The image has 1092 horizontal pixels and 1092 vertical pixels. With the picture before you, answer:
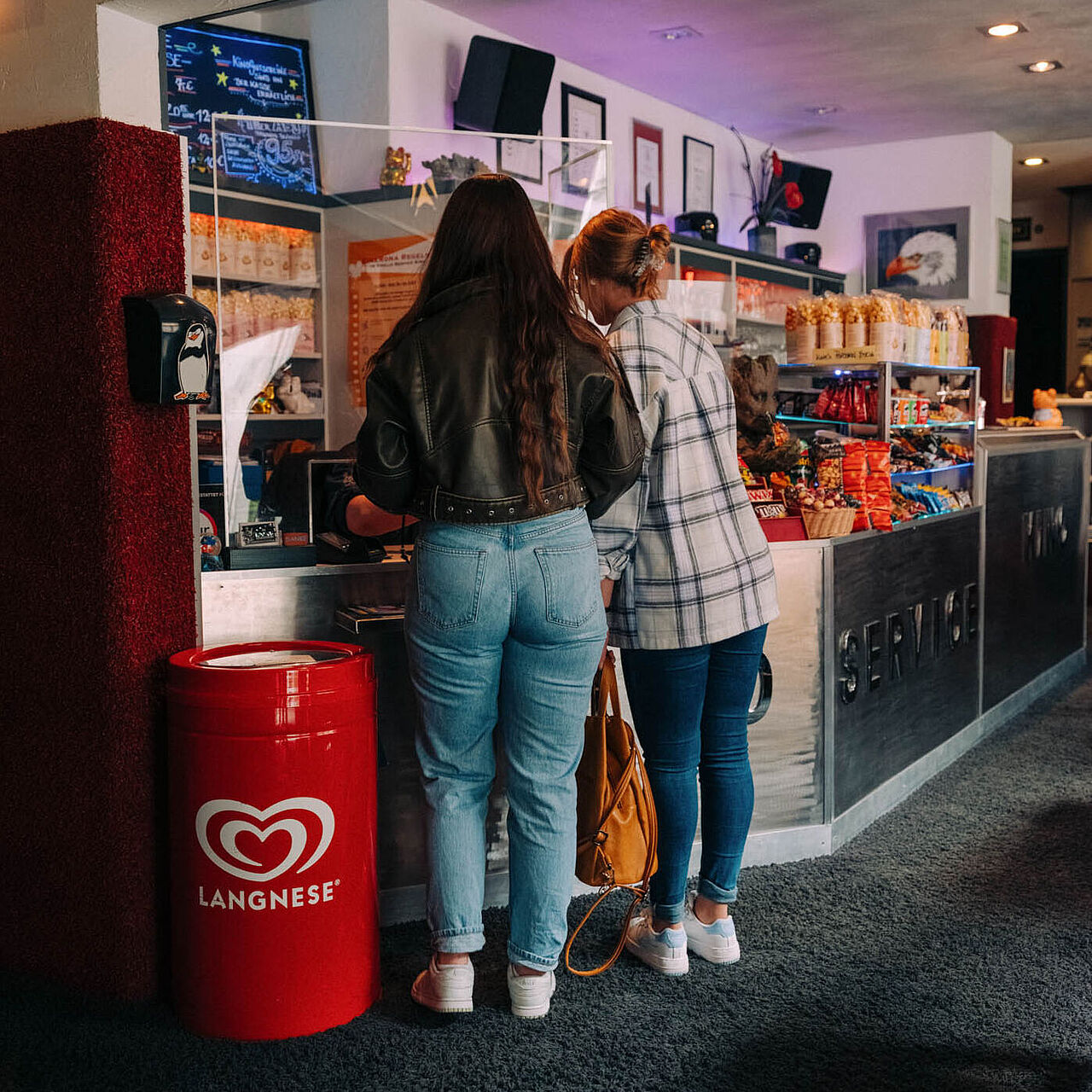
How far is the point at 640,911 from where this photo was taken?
9.25 ft

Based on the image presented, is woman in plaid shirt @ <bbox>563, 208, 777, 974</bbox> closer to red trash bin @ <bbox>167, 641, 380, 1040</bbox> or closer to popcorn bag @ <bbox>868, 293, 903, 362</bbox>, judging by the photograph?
red trash bin @ <bbox>167, 641, 380, 1040</bbox>

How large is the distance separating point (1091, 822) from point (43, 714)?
2976mm

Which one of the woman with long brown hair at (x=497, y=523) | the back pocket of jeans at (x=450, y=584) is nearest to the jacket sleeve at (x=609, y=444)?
the woman with long brown hair at (x=497, y=523)

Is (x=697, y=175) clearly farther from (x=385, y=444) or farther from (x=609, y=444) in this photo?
(x=385, y=444)

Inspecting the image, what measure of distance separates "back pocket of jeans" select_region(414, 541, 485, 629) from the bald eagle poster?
7292mm

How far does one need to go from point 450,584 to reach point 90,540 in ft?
2.43

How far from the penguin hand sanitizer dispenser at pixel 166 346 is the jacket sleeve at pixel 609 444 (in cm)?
75

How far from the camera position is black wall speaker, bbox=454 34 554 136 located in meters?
5.57

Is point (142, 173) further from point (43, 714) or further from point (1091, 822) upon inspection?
point (1091, 822)

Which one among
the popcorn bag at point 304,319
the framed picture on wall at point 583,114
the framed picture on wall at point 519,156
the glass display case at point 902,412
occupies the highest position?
the framed picture on wall at point 583,114

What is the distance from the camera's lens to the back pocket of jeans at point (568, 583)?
7.07 feet

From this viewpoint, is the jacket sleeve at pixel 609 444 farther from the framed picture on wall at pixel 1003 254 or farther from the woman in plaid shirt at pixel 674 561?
the framed picture on wall at pixel 1003 254

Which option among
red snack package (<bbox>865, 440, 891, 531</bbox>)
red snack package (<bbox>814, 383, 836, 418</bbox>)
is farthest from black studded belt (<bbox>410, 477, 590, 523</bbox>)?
red snack package (<bbox>814, 383, 836, 418</bbox>)

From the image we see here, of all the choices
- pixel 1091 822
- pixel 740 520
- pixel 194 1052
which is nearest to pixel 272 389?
pixel 740 520
